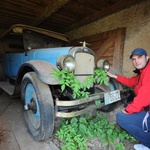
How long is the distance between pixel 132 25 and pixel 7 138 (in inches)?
146

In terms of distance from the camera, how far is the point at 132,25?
3334 millimetres

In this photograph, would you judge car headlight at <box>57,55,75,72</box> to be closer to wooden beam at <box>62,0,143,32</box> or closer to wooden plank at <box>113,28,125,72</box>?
wooden plank at <box>113,28,125,72</box>

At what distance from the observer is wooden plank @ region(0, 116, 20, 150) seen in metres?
1.38

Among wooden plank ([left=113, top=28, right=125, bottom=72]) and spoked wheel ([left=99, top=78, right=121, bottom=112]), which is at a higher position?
wooden plank ([left=113, top=28, right=125, bottom=72])

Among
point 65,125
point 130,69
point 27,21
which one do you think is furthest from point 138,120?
point 27,21

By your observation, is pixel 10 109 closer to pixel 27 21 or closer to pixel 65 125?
pixel 65 125

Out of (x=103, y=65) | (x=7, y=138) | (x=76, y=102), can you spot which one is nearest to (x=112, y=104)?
(x=103, y=65)

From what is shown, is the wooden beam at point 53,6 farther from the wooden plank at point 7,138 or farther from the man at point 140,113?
the wooden plank at point 7,138

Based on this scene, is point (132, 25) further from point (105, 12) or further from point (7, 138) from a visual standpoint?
point (7, 138)

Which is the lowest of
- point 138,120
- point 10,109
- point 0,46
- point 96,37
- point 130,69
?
point 10,109

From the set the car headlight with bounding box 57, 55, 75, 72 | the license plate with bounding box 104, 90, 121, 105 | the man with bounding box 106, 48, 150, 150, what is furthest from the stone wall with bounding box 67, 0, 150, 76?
the car headlight with bounding box 57, 55, 75, 72

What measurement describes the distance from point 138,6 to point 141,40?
2.98ft

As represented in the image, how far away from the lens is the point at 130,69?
11.1ft

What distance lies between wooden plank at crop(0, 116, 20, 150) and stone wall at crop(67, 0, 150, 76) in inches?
121
